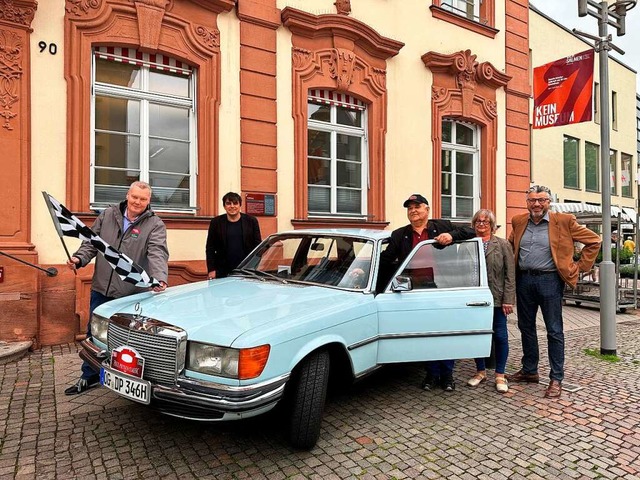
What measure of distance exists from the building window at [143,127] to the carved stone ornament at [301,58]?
1.76 metres

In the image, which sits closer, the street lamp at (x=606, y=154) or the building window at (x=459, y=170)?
the street lamp at (x=606, y=154)

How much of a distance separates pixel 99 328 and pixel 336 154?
5.91m

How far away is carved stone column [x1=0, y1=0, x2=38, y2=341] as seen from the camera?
5457 mm

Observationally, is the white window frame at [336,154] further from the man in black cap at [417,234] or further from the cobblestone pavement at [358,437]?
the cobblestone pavement at [358,437]

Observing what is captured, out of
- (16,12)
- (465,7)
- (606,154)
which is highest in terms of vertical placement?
(465,7)

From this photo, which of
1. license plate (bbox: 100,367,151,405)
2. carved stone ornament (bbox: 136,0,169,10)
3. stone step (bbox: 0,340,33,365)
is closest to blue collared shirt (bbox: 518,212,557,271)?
license plate (bbox: 100,367,151,405)

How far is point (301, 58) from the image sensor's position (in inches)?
314

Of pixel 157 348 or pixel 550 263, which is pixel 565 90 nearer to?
pixel 550 263

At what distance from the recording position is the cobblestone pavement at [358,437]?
2.97 meters

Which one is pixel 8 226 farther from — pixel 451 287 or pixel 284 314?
pixel 451 287

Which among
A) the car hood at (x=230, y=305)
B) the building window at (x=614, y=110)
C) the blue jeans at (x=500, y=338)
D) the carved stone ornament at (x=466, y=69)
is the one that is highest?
the building window at (x=614, y=110)

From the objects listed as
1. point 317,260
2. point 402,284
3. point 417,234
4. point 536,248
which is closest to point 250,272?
point 317,260

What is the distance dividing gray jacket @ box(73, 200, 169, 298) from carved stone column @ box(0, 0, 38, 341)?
2.05 m

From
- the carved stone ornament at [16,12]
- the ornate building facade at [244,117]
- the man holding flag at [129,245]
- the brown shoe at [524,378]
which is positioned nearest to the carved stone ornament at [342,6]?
the ornate building facade at [244,117]
